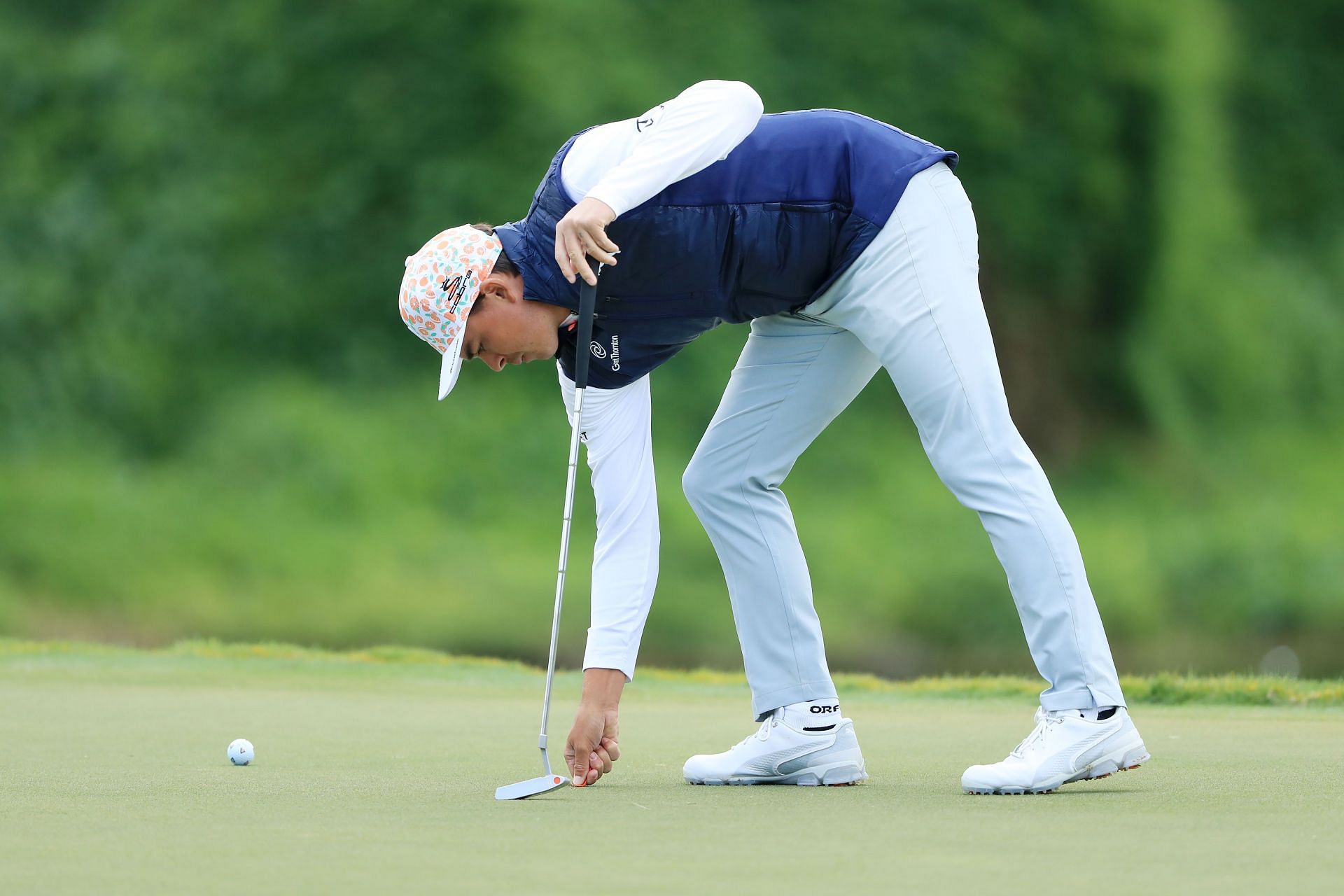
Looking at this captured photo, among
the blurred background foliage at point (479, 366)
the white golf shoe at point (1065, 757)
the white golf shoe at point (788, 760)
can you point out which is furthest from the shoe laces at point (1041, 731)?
the blurred background foliage at point (479, 366)

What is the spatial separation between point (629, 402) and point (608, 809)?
723mm

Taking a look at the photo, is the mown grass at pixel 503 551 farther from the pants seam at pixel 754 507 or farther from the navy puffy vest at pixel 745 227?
the navy puffy vest at pixel 745 227

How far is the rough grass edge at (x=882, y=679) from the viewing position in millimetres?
4270

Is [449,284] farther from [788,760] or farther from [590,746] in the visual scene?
[788,760]

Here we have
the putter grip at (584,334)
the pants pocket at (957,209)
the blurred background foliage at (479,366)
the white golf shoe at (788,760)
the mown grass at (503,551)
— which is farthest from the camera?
the blurred background foliage at (479,366)

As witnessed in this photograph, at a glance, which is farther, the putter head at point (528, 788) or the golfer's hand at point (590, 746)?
the golfer's hand at point (590, 746)

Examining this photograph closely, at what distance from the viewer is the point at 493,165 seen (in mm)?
10617

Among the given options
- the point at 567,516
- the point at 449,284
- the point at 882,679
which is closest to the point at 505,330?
the point at 449,284

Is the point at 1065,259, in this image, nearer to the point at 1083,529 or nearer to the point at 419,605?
the point at 1083,529

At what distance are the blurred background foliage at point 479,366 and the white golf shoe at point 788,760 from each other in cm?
633

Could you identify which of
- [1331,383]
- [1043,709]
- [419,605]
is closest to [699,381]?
[419,605]

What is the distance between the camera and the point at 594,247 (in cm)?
255

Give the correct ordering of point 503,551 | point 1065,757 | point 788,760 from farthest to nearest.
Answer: point 503,551, point 788,760, point 1065,757

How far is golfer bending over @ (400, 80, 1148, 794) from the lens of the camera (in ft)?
8.52
